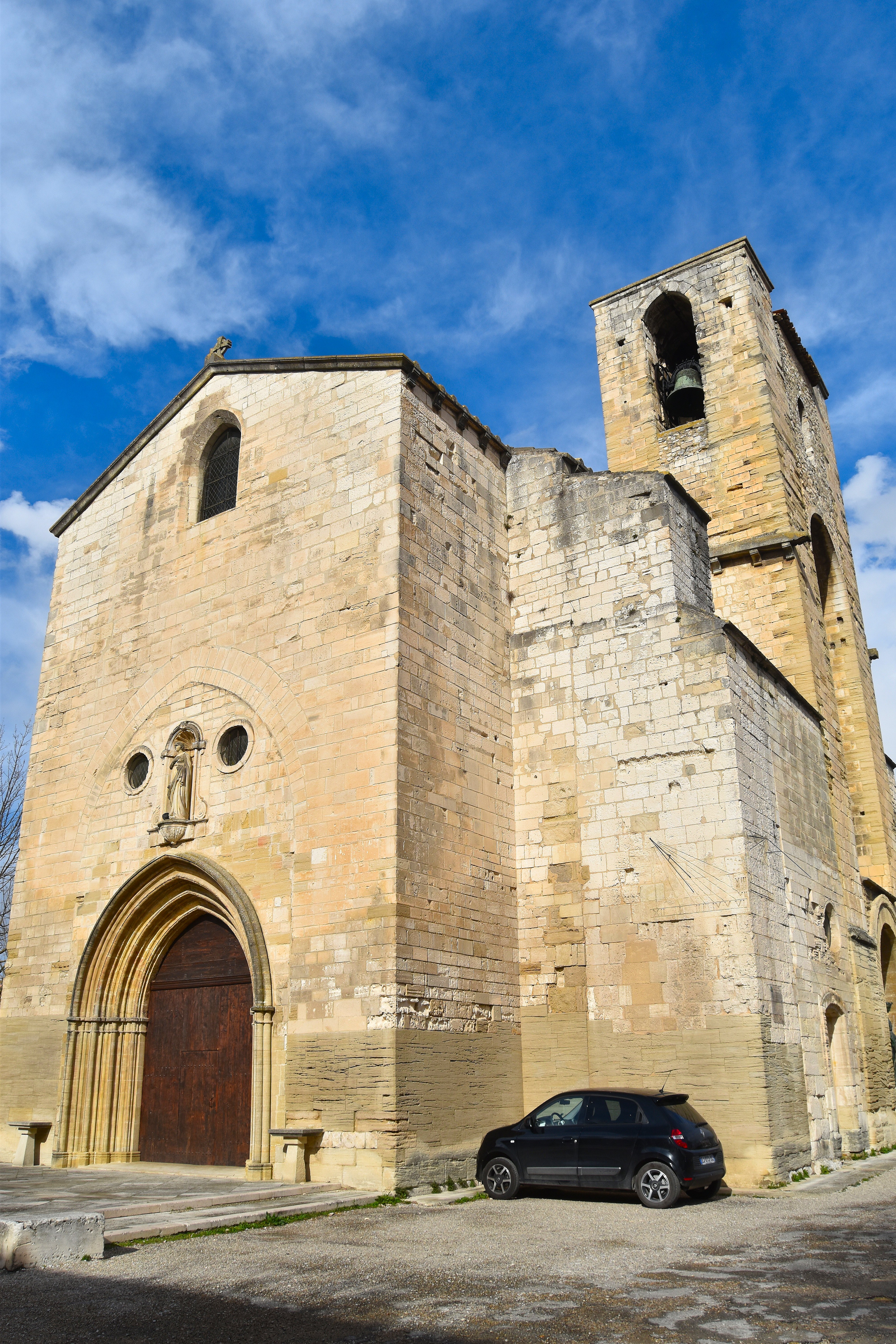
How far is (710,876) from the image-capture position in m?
10.6

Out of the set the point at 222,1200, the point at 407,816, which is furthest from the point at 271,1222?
the point at 407,816

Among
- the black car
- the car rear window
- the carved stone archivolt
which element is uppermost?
the carved stone archivolt

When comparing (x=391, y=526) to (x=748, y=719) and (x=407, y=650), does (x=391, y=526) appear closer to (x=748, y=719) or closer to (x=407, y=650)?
(x=407, y=650)

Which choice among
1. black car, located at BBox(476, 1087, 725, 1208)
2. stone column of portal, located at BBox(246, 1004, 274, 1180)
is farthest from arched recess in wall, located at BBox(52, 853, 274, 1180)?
black car, located at BBox(476, 1087, 725, 1208)

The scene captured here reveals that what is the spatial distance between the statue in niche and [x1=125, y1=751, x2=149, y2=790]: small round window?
610mm

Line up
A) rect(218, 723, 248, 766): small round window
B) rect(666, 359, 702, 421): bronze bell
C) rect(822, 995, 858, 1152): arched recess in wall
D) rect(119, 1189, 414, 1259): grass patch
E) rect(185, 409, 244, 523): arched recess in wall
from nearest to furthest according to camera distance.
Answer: rect(119, 1189, 414, 1259): grass patch, rect(218, 723, 248, 766): small round window, rect(822, 995, 858, 1152): arched recess in wall, rect(185, 409, 244, 523): arched recess in wall, rect(666, 359, 702, 421): bronze bell

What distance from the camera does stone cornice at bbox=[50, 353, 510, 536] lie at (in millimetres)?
12289

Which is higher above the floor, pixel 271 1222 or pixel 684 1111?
pixel 684 1111

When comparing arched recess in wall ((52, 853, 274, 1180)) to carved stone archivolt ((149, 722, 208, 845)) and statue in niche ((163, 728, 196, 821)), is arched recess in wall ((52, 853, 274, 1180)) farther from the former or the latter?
statue in niche ((163, 728, 196, 821))

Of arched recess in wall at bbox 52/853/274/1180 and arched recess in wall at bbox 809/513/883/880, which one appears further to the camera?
arched recess in wall at bbox 809/513/883/880

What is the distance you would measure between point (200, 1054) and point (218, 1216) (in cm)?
441

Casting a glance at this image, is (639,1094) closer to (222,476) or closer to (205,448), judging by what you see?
A: (222,476)

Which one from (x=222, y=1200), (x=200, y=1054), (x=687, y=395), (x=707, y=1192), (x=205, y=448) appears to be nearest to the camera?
(x=222, y=1200)

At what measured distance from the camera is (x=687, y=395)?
18.3 metres
